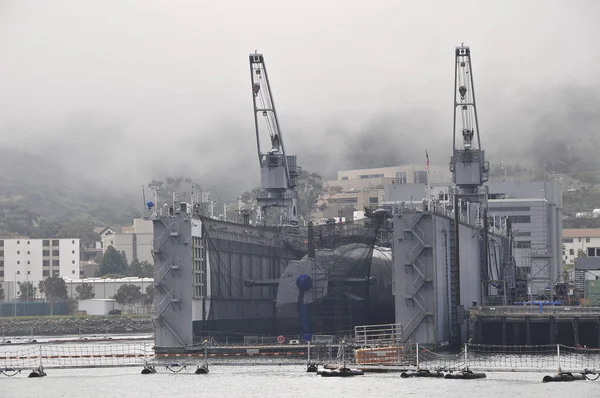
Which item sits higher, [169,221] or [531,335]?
[169,221]

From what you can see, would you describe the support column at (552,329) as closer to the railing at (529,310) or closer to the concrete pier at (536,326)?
the concrete pier at (536,326)

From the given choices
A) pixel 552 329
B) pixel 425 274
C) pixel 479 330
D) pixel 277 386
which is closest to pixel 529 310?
pixel 552 329

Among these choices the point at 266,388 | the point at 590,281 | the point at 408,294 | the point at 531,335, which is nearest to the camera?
the point at 266,388

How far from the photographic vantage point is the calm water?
87562 millimetres

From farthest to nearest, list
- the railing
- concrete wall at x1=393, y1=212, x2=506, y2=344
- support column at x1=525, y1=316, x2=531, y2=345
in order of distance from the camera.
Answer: the railing, support column at x1=525, y1=316, x2=531, y2=345, concrete wall at x1=393, y1=212, x2=506, y2=344

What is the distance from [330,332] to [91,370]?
20.3 meters

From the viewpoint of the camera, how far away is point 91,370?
117 meters

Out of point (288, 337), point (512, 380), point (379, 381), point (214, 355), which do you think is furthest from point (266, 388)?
point (288, 337)

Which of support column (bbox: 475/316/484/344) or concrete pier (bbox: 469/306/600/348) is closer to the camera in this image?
concrete pier (bbox: 469/306/600/348)

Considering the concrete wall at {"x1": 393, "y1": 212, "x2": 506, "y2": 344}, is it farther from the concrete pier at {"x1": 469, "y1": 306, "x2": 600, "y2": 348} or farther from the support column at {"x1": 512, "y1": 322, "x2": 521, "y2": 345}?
the support column at {"x1": 512, "y1": 322, "x2": 521, "y2": 345}

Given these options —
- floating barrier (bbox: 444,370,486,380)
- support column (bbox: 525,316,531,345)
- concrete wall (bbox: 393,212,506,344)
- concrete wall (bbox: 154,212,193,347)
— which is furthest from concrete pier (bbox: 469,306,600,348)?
floating barrier (bbox: 444,370,486,380)

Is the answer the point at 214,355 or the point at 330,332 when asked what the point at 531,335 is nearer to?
the point at 330,332

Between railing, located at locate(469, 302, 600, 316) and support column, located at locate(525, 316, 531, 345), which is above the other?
railing, located at locate(469, 302, 600, 316)

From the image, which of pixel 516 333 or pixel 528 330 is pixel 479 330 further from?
pixel 528 330
